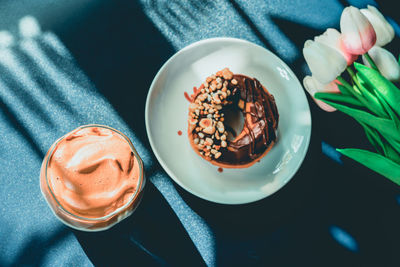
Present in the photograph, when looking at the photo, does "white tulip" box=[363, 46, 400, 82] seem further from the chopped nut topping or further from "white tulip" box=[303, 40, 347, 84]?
the chopped nut topping

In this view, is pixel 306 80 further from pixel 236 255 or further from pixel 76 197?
pixel 76 197

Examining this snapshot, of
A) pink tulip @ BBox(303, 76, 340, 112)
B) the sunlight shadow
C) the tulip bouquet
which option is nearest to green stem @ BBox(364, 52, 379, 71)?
the tulip bouquet

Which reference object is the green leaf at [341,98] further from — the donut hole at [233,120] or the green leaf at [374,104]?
the donut hole at [233,120]

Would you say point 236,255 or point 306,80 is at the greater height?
point 306,80

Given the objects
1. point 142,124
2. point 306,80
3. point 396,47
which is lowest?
point 396,47

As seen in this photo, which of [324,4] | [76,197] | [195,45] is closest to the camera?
[76,197]

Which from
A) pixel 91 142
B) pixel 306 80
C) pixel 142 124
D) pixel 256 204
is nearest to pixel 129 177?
pixel 91 142

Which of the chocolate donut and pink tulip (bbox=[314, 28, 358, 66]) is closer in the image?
pink tulip (bbox=[314, 28, 358, 66])
